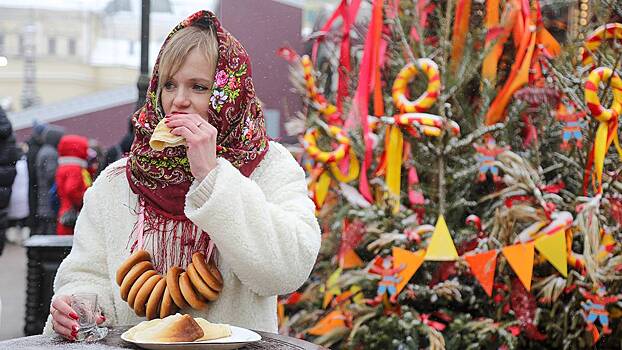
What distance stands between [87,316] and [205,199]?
0.42m

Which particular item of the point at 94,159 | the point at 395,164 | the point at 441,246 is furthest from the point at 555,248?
the point at 94,159

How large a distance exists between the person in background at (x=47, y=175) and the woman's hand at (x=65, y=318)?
8352 millimetres

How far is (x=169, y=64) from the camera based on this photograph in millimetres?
3006

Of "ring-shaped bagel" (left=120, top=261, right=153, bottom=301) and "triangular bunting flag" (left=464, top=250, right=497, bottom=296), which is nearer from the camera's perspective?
"ring-shaped bagel" (left=120, top=261, right=153, bottom=301)

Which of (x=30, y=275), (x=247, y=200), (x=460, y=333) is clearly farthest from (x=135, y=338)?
(x=30, y=275)

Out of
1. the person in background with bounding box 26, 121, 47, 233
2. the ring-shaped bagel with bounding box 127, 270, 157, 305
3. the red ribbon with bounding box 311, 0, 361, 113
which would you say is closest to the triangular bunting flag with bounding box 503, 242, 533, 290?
the red ribbon with bounding box 311, 0, 361, 113

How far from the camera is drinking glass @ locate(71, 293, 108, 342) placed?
2.62 metres

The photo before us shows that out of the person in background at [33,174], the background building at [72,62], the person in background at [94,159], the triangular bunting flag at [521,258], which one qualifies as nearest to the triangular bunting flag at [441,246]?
the triangular bunting flag at [521,258]

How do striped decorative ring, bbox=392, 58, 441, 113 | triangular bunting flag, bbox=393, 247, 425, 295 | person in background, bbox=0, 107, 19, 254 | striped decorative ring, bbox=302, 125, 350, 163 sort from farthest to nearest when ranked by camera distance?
1. person in background, bbox=0, 107, 19, 254
2. striped decorative ring, bbox=302, 125, 350, 163
3. striped decorative ring, bbox=392, 58, 441, 113
4. triangular bunting flag, bbox=393, 247, 425, 295

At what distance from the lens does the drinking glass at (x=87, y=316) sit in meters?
2.62

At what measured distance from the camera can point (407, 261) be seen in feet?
18.0

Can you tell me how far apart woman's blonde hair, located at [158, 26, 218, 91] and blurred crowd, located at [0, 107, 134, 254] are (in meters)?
4.68

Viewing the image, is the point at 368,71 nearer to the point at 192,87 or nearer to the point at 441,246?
the point at 441,246

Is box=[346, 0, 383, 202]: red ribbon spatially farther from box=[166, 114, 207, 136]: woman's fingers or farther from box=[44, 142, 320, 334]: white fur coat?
box=[166, 114, 207, 136]: woman's fingers
